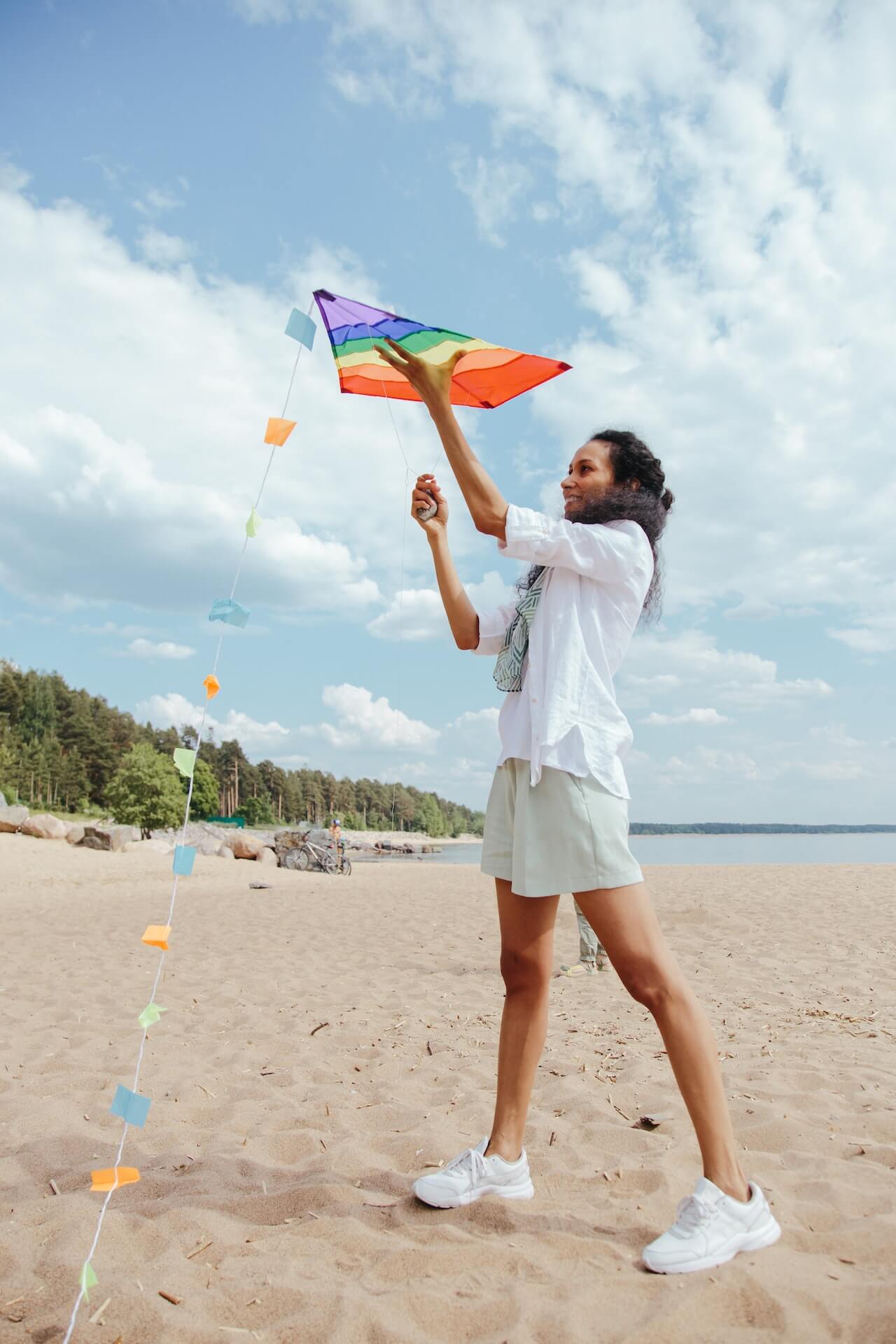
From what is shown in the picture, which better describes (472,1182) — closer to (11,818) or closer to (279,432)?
(279,432)

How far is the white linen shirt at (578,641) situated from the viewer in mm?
1987

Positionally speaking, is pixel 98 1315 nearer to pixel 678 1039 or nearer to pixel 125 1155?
pixel 125 1155

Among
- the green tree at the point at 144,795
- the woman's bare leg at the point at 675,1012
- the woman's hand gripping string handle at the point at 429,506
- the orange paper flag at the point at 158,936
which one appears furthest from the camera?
the green tree at the point at 144,795

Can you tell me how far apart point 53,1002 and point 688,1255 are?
181 inches

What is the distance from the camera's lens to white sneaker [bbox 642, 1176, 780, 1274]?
1741 millimetres

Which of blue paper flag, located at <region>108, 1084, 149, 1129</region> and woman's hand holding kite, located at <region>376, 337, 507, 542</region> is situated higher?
woman's hand holding kite, located at <region>376, 337, 507, 542</region>

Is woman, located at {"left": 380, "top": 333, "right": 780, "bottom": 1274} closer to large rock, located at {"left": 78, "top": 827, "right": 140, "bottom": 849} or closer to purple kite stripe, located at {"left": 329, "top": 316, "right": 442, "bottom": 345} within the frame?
purple kite stripe, located at {"left": 329, "top": 316, "right": 442, "bottom": 345}

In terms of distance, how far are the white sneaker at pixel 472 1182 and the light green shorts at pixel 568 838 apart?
0.76 meters

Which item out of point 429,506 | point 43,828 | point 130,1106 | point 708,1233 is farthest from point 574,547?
point 43,828

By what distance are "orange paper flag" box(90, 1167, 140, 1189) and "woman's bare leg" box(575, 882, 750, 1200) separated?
3.70 feet

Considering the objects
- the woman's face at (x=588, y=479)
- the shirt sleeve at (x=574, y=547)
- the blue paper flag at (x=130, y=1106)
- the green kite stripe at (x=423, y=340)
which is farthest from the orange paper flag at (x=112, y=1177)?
the green kite stripe at (x=423, y=340)

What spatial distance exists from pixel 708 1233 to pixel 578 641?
1307mm

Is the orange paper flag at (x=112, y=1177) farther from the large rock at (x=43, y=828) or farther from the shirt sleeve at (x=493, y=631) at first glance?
the large rock at (x=43, y=828)

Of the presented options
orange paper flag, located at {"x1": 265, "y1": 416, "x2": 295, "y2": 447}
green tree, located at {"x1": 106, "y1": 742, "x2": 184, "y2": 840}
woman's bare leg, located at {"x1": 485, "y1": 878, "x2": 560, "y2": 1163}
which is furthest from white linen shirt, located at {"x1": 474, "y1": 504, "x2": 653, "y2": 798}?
green tree, located at {"x1": 106, "y1": 742, "x2": 184, "y2": 840}
